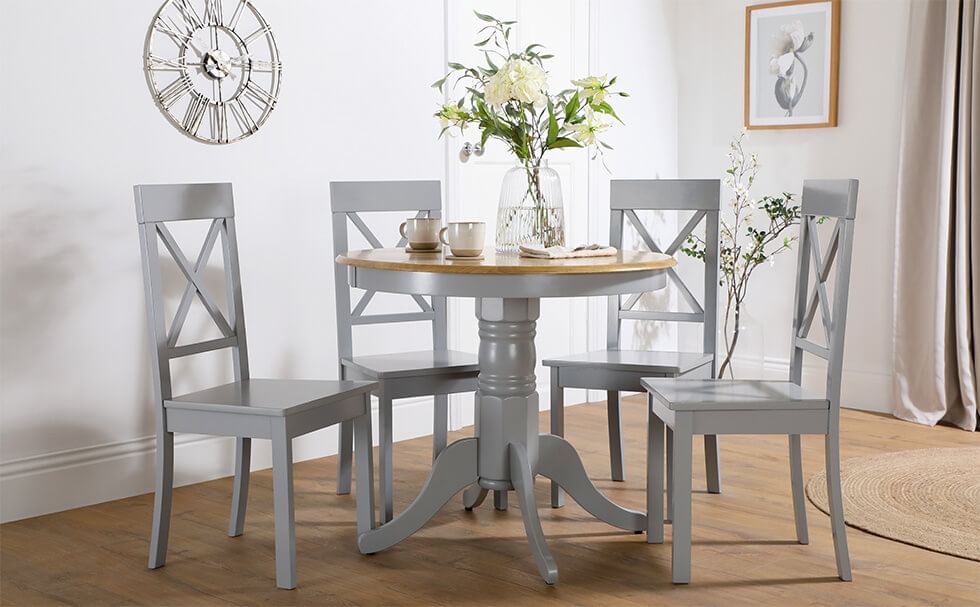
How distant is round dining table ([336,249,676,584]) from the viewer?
271cm

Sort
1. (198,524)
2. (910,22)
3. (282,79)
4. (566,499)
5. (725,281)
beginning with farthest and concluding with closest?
(725,281) < (910,22) < (282,79) < (566,499) < (198,524)

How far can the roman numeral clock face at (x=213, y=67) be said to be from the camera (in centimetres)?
350

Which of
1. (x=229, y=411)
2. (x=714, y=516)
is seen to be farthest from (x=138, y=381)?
(x=714, y=516)

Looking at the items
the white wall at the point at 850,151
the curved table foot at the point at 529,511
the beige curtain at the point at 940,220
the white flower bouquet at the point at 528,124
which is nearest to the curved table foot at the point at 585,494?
the curved table foot at the point at 529,511

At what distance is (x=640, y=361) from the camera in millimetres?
3355

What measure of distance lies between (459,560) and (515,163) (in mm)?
2151

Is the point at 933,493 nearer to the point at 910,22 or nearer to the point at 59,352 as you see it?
the point at 910,22

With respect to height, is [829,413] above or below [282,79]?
below

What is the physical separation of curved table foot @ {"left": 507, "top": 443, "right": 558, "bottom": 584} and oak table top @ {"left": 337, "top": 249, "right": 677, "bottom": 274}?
54cm

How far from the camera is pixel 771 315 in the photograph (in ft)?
17.1

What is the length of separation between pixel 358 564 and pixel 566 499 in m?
0.84

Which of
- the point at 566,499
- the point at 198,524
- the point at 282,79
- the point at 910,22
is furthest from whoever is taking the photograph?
the point at 910,22

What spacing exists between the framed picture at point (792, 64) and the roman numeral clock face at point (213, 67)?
95.5 inches

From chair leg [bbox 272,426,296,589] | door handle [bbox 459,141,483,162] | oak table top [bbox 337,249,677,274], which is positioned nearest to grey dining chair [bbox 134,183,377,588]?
chair leg [bbox 272,426,296,589]
